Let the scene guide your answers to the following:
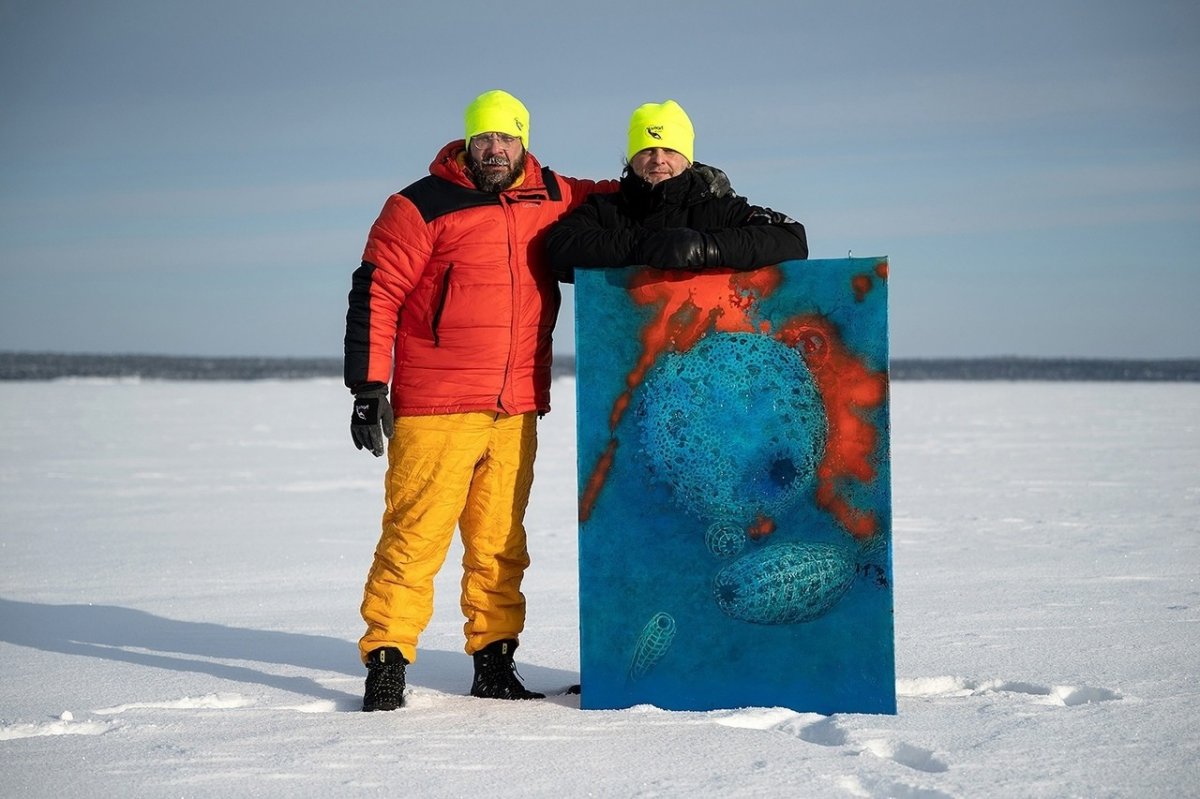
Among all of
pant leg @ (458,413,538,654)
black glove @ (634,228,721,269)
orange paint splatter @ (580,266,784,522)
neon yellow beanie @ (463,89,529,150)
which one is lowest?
pant leg @ (458,413,538,654)

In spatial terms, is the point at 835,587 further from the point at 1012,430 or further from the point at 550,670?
the point at 1012,430

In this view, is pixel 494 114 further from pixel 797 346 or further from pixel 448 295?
pixel 797 346

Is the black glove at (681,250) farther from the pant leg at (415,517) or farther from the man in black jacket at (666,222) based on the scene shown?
the pant leg at (415,517)

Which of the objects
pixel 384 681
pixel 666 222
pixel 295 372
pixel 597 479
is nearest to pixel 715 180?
pixel 666 222

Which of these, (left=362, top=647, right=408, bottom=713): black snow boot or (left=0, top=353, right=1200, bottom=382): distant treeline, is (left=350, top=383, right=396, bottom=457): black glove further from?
(left=0, top=353, right=1200, bottom=382): distant treeline

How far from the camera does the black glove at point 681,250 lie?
299cm

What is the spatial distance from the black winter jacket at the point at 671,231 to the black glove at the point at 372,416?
1.93 ft

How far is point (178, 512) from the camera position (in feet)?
25.0

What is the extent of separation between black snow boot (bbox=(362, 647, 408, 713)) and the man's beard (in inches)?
50.7

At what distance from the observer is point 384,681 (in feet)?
10.6

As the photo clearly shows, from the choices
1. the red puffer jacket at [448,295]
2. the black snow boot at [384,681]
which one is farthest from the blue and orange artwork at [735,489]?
the black snow boot at [384,681]

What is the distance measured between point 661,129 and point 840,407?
0.88 metres

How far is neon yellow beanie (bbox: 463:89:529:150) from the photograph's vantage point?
10.9ft

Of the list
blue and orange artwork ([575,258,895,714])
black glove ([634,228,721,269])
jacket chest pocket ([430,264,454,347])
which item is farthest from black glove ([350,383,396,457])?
black glove ([634,228,721,269])
